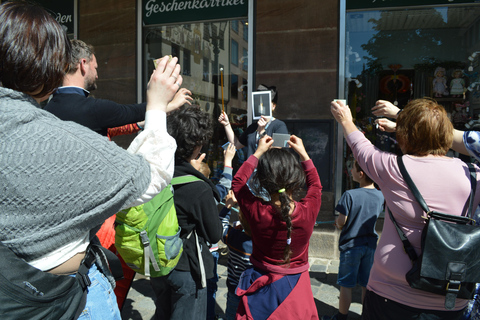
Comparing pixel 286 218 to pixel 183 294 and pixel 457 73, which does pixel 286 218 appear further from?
pixel 457 73

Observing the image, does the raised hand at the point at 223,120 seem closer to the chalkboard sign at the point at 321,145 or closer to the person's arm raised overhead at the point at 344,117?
the chalkboard sign at the point at 321,145

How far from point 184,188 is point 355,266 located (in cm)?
198

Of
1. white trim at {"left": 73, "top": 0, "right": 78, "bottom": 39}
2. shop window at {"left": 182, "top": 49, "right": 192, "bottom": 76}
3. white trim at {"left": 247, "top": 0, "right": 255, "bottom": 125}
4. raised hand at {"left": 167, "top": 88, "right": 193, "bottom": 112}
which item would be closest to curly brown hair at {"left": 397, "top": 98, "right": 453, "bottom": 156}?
raised hand at {"left": 167, "top": 88, "right": 193, "bottom": 112}

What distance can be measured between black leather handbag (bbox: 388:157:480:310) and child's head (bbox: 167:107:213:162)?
5.00 feet

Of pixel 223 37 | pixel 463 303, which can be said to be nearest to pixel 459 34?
pixel 223 37

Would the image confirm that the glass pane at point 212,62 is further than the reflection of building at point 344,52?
Yes

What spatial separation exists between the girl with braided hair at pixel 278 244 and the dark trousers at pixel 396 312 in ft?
1.19

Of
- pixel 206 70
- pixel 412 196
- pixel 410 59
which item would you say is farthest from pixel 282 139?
pixel 206 70

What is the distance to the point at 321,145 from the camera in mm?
5629

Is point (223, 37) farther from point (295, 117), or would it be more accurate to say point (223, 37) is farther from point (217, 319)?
point (217, 319)

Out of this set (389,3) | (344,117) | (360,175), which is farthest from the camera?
(389,3)

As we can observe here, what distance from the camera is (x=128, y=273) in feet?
9.98

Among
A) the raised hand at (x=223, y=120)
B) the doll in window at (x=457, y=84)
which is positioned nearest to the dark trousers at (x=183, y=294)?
the raised hand at (x=223, y=120)

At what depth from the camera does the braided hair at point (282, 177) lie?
7.75 ft
